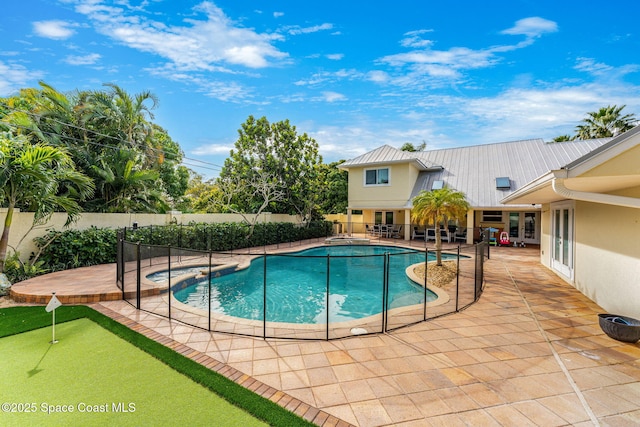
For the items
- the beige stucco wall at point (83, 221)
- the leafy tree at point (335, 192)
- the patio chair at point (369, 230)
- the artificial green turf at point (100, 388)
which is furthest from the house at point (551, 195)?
the beige stucco wall at point (83, 221)

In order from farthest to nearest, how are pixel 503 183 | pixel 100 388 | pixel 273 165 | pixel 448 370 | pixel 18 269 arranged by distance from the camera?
pixel 273 165 → pixel 503 183 → pixel 18 269 → pixel 448 370 → pixel 100 388

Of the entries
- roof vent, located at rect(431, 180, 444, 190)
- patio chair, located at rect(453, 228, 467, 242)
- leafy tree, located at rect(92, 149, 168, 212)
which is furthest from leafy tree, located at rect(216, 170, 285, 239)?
patio chair, located at rect(453, 228, 467, 242)

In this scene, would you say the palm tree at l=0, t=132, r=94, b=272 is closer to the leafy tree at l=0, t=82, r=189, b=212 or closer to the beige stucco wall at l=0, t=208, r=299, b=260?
the beige stucco wall at l=0, t=208, r=299, b=260

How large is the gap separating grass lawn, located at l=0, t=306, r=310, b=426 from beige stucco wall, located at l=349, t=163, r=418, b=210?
16.9 meters

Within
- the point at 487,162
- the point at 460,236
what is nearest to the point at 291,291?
the point at 460,236

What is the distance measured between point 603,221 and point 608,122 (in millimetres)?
20858

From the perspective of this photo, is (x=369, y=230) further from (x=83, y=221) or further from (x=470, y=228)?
(x=83, y=221)

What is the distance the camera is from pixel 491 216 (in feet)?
62.7

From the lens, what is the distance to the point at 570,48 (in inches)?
408

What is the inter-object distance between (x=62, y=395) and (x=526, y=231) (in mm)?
21917

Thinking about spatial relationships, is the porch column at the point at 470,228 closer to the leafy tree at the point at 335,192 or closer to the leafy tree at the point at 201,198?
the leafy tree at the point at 335,192

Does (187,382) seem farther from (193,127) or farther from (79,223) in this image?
(193,127)

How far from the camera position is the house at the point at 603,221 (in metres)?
4.11

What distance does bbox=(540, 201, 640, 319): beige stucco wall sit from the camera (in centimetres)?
528
